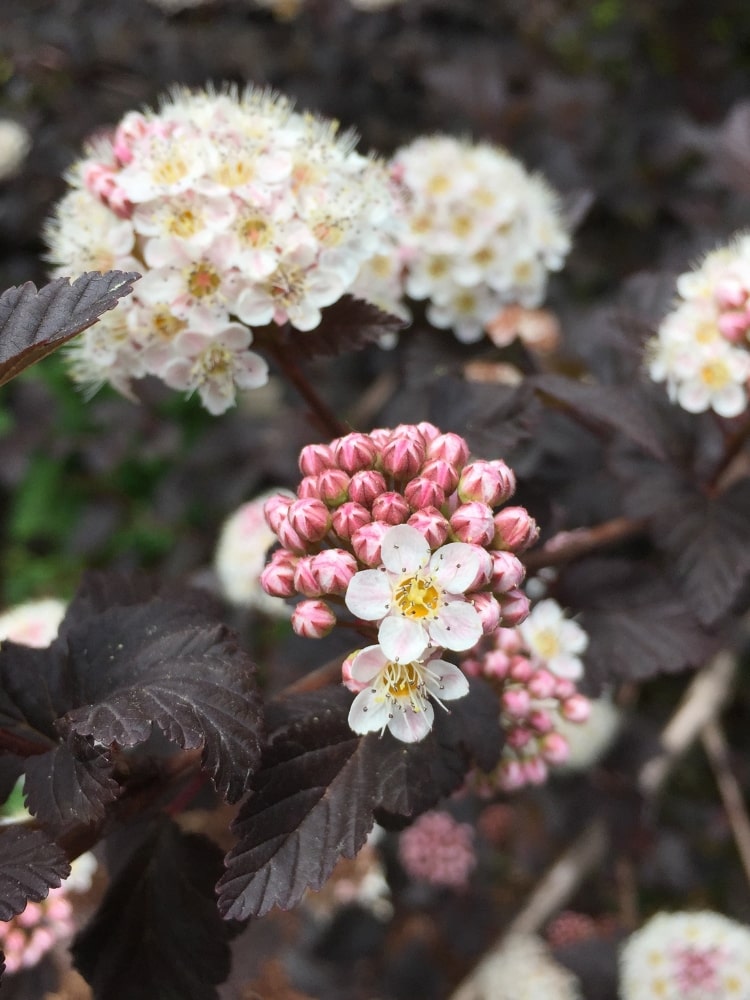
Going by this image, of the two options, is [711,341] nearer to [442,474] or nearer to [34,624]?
[442,474]

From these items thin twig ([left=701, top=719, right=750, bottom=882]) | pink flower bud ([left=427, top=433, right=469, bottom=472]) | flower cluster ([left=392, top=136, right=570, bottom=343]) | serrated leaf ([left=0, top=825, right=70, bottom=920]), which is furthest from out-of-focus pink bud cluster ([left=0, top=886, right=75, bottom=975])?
thin twig ([left=701, top=719, right=750, bottom=882])

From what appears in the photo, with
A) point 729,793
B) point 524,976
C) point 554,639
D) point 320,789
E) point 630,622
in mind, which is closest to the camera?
point 320,789

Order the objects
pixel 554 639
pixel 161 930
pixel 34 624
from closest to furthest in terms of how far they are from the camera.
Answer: pixel 161 930
pixel 554 639
pixel 34 624

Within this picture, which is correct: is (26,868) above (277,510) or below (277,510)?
below

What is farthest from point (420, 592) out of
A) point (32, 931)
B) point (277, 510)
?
point (32, 931)

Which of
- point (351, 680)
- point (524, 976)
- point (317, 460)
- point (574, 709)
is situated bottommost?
point (524, 976)
